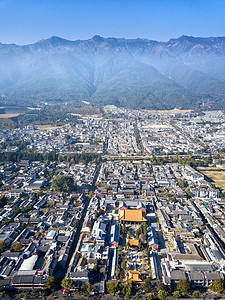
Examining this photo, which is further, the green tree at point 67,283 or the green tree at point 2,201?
the green tree at point 2,201

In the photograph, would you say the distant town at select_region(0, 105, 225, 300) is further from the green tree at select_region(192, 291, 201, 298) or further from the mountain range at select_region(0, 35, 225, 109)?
the mountain range at select_region(0, 35, 225, 109)

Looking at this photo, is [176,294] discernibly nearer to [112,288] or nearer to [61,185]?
[112,288]

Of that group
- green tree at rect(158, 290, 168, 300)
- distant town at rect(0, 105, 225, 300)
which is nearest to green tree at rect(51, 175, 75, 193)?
distant town at rect(0, 105, 225, 300)

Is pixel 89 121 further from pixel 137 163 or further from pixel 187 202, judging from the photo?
pixel 187 202

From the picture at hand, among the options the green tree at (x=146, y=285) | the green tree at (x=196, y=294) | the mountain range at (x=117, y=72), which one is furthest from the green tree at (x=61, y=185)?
the mountain range at (x=117, y=72)

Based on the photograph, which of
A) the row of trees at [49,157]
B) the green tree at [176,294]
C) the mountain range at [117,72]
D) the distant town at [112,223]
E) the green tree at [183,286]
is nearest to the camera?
the green tree at [176,294]

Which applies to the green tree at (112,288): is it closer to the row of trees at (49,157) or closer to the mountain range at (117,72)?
the row of trees at (49,157)

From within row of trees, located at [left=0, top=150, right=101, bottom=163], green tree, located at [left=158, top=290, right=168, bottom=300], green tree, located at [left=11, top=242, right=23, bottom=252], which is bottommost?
green tree, located at [left=11, top=242, right=23, bottom=252]
